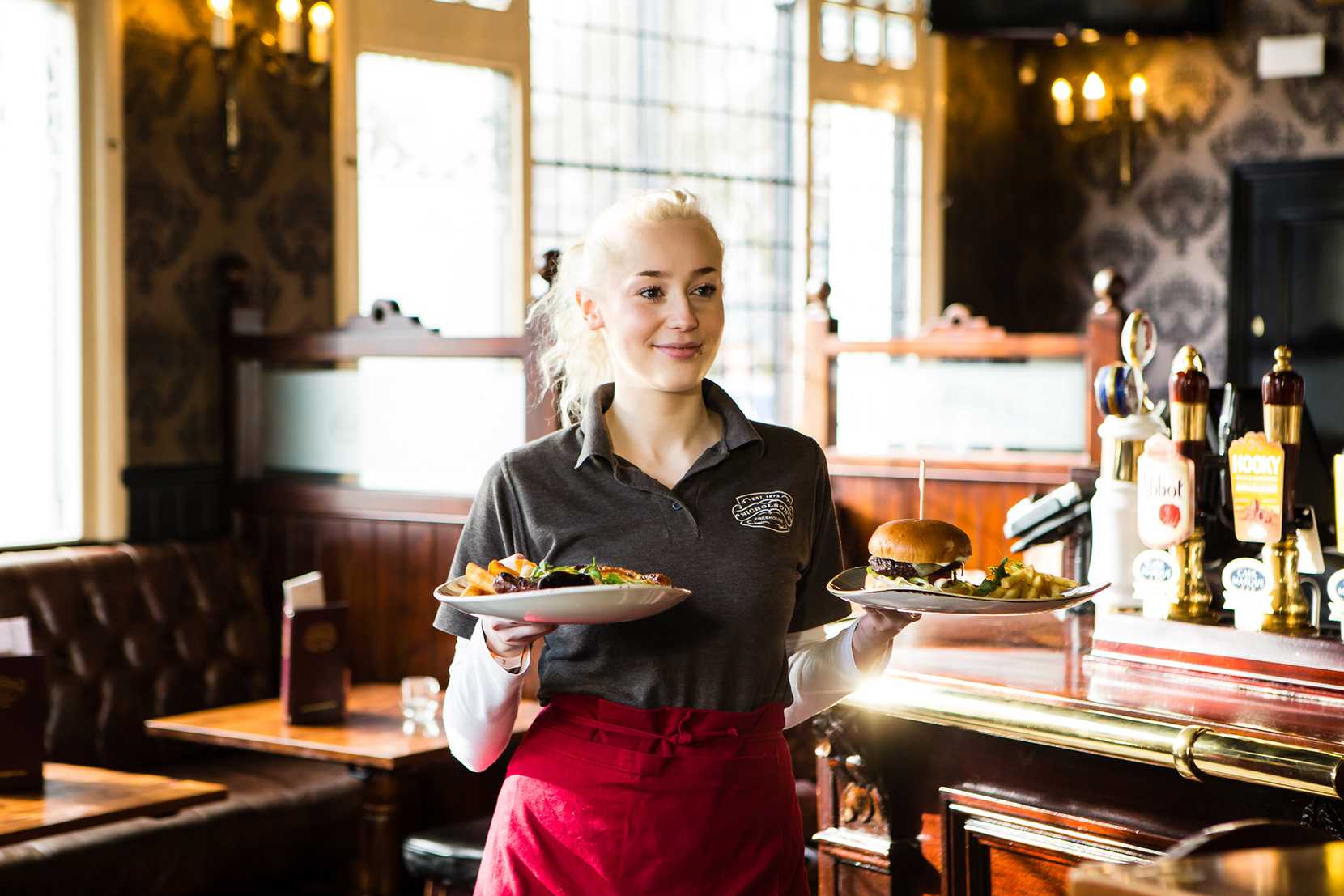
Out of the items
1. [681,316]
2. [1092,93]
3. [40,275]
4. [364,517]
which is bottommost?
[364,517]

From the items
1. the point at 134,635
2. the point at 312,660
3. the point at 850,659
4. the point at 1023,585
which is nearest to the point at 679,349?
the point at 850,659

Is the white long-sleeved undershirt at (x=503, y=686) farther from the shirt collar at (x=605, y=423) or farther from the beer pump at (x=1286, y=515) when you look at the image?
the beer pump at (x=1286, y=515)

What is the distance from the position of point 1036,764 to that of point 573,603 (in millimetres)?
855

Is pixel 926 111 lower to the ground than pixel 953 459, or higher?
higher

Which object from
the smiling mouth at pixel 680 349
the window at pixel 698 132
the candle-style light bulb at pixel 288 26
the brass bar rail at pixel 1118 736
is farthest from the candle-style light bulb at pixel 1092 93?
the smiling mouth at pixel 680 349

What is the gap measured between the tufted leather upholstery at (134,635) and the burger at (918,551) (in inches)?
106

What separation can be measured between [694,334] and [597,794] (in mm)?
538

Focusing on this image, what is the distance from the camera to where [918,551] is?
197cm

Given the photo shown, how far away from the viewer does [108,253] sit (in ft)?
14.9

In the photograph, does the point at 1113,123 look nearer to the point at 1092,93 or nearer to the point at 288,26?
the point at 1092,93

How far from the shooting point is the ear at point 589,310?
1.90 metres

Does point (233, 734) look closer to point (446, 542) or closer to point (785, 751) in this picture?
point (446, 542)

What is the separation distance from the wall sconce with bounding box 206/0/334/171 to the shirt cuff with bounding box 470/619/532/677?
3.42 metres

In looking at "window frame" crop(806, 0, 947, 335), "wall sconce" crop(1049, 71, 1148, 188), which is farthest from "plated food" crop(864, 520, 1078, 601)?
"wall sconce" crop(1049, 71, 1148, 188)
